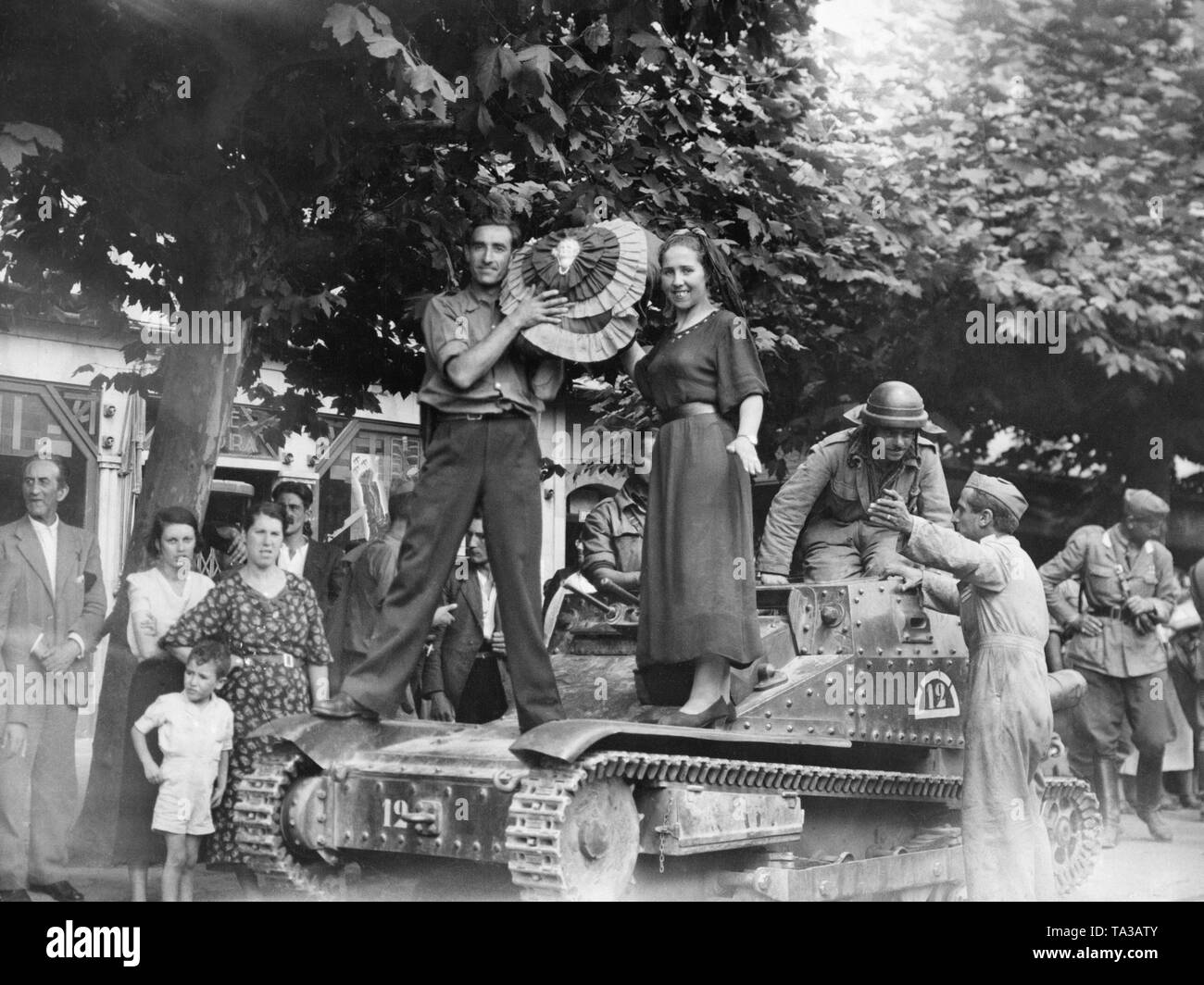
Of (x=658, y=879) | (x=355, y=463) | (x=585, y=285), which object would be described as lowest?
(x=658, y=879)

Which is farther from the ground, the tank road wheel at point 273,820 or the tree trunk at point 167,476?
the tree trunk at point 167,476

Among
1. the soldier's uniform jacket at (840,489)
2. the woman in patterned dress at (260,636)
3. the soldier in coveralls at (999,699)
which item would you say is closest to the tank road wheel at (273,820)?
the woman in patterned dress at (260,636)

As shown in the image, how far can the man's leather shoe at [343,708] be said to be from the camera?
7004 millimetres

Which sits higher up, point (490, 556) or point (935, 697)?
point (490, 556)

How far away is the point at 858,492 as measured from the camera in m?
8.91

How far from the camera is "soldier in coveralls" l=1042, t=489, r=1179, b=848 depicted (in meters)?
11.8

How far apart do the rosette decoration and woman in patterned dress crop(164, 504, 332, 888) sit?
1.85m

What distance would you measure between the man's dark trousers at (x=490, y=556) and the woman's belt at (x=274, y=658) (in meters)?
0.95

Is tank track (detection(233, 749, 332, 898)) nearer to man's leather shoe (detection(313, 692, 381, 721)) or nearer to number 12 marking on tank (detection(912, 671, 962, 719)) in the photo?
man's leather shoe (detection(313, 692, 381, 721))

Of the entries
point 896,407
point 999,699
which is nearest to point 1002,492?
point 999,699

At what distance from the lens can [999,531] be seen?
7629 mm

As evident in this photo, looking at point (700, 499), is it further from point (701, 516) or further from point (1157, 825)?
point (1157, 825)

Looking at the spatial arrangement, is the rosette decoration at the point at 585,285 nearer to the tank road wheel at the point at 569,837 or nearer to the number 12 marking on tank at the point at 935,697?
the tank road wheel at the point at 569,837

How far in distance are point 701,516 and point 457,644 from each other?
3675 mm
